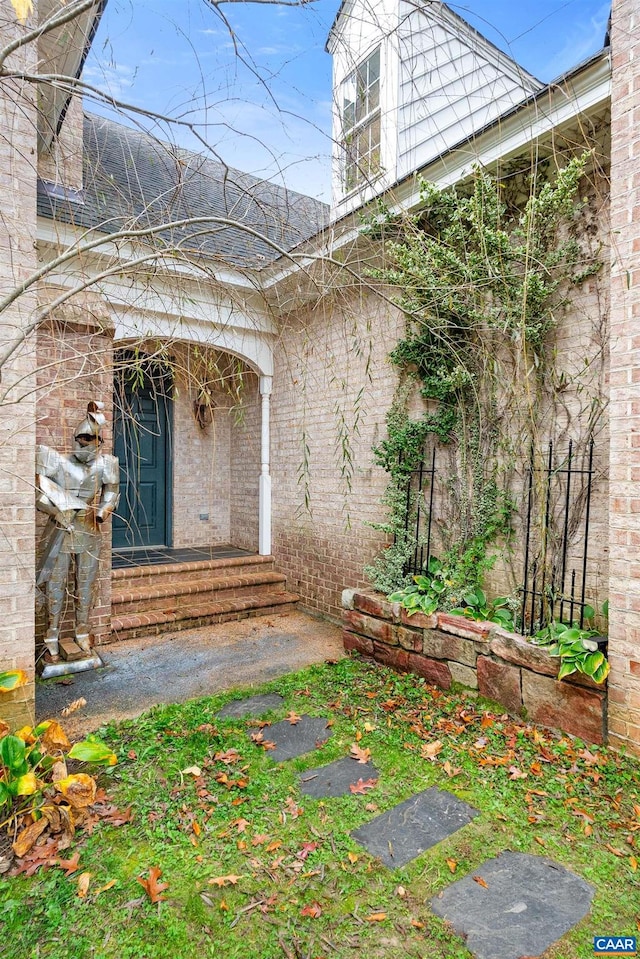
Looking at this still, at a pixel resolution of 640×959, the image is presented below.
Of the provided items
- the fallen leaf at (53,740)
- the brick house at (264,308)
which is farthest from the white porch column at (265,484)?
the fallen leaf at (53,740)

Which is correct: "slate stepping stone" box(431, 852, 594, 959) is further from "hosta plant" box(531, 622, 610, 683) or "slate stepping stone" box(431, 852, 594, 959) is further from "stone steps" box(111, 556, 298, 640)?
"stone steps" box(111, 556, 298, 640)

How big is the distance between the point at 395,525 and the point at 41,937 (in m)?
3.16

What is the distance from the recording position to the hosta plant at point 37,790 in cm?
202

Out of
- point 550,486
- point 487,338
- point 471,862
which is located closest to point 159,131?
point 487,338

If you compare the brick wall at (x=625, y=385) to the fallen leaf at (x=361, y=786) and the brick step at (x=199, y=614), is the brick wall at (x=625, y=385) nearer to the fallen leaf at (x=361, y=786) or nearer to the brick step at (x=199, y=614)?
the fallen leaf at (x=361, y=786)

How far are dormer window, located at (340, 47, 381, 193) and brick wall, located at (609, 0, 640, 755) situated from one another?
4.35 ft

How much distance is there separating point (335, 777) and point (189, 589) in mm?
3083

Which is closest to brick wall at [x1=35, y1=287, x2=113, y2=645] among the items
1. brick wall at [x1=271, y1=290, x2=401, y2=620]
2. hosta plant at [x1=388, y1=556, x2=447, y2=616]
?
brick wall at [x1=271, y1=290, x2=401, y2=620]

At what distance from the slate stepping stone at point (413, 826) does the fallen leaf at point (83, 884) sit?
3.34ft

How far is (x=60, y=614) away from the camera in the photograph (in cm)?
392

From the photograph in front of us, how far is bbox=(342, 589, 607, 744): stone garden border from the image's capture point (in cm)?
263

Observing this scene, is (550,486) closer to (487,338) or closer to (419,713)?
(487,338)

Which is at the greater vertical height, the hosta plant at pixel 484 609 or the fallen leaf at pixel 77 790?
the hosta plant at pixel 484 609

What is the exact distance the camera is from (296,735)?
9.41 ft
